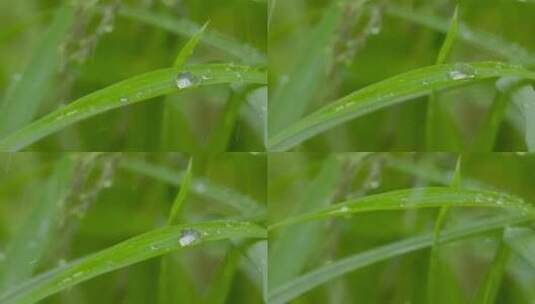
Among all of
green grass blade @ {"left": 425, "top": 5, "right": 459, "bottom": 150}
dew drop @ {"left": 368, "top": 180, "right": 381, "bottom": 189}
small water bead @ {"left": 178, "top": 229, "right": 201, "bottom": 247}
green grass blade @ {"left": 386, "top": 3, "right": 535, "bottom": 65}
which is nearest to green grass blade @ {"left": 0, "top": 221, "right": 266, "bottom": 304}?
small water bead @ {"left": 178, "top": 229, "right": 201, "bottom": 247}

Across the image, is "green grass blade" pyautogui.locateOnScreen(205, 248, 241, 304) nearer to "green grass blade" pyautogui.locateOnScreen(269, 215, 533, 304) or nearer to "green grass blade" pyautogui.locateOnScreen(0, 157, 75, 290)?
"green grass blade" pyautogui.locateOnScreen(269, 215, 533, 304)

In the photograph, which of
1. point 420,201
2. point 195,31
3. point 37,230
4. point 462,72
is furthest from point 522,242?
point 37,230

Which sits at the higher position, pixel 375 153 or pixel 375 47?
pixel 375 47

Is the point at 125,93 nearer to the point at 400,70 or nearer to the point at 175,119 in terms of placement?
the point at 175,119

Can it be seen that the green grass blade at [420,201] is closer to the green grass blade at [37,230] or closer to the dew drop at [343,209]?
the dew drop at [343,209]

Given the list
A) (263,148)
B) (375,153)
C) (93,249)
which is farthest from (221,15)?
(93,249)

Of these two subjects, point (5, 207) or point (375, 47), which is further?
point (375, 47)

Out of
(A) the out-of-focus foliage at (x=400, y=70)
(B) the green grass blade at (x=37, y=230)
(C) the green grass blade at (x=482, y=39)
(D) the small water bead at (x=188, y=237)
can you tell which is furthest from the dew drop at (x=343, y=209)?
(B) the green grass blade at (x=37, y=230)

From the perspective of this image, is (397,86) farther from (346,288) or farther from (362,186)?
(346,288)
